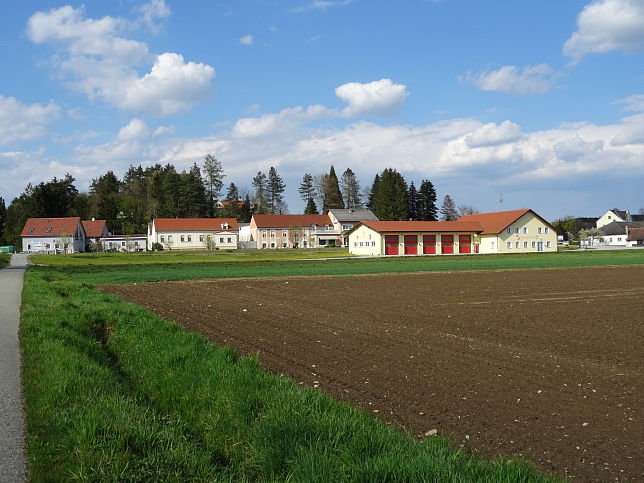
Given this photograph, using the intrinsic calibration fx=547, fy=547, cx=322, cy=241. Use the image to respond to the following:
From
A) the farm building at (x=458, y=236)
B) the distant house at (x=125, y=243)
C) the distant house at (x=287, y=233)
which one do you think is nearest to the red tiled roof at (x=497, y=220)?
the farm building at (x=458, y=236)

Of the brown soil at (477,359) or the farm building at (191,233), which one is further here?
the farm building at (191,233)

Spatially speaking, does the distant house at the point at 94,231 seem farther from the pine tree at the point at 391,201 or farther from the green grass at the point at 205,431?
the green grass at the point at 205,431

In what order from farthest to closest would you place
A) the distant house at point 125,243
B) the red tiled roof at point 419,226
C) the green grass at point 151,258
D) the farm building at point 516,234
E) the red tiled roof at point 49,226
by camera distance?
the distant house at point 125,243 → the red tiled roof at point 49,226 → the farm building at point 516,234 → the red tiled roof at point 419,226 → the green grass at point 151,258

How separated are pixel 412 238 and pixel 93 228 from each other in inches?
2567

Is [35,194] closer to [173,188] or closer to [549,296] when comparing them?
[173,188]

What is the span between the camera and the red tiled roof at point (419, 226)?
3161 inches

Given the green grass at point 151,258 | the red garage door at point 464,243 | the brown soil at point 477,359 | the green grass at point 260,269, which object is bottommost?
the brown soil at point 477,359

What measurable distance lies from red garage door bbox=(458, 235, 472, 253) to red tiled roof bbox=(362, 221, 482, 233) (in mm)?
1266

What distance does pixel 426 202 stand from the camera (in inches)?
5325

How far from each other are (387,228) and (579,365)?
70158 mm

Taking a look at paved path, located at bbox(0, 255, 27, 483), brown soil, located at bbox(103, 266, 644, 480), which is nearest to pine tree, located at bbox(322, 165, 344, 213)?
brown soil, located at bbox(103, 266, 644, 480)

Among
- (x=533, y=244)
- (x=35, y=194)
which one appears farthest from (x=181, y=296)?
(x=35, y=194)

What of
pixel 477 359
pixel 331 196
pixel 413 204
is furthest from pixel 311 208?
pixel 477 359

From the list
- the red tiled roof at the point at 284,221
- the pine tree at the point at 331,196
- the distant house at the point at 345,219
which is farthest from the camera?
the pine tree at the point at 331,196
